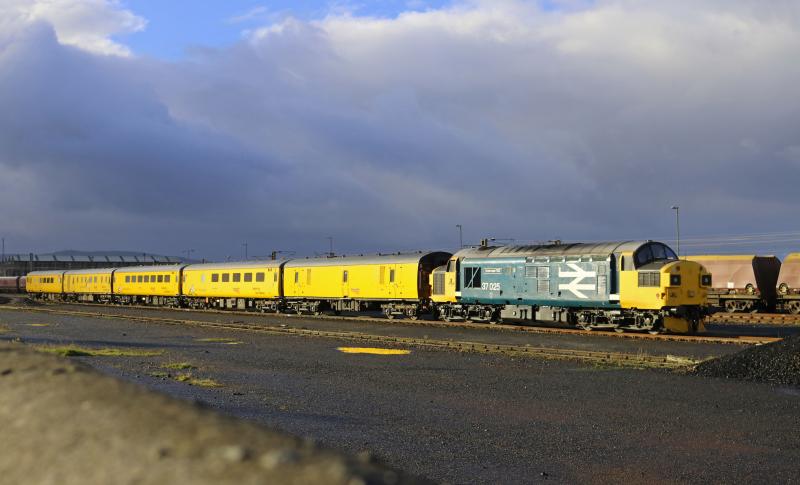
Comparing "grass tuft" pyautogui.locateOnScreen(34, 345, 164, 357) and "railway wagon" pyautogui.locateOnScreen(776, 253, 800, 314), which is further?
"railway wagon" pyautogui.locateOnScreen(776, 253, 800, 314)

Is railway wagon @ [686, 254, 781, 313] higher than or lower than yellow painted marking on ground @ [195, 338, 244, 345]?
higher

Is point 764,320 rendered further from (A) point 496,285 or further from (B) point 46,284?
(B) point 46,284

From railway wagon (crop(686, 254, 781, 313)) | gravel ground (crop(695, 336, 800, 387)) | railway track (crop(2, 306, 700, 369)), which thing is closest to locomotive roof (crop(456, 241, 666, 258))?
railway track (crop(2, 306, 700, 369))

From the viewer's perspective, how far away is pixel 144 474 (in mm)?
1469

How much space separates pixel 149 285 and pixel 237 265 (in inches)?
575

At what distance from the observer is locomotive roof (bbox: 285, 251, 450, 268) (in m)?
39.7

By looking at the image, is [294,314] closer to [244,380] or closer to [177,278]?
[177,278]

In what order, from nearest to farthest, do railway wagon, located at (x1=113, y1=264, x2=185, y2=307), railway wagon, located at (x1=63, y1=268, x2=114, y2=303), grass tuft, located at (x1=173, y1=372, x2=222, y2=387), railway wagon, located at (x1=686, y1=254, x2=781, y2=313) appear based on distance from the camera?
1. grass tuft, located at (x1=173, y1=372, x2=222, y2=387)
2. railway wagon, located at (x1=686, y1=254, x2=781, y2=313)
3. railway wagon, located at (x1=113, y1=264, x2=185, y2=307)
4. railway wagon, located at (x1=63, y1=268, x2=114, y2=303)

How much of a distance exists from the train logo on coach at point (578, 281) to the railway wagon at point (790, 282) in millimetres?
19956

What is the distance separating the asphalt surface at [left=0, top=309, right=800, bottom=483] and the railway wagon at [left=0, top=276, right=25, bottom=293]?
9287 centimetres

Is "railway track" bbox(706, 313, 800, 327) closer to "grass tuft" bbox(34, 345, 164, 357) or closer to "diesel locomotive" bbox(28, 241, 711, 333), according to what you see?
"diesel locomotive" bbox(28, 241, 711, 333)

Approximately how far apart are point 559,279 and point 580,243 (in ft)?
6.62

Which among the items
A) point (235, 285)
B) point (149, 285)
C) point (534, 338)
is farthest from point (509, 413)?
point (149, 285)

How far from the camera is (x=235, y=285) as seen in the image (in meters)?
53.4
